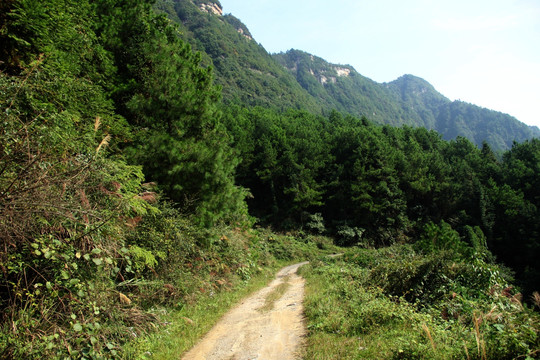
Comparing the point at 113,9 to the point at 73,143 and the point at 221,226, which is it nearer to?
the point at 73,143

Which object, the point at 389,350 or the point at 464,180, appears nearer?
the point at 389,350

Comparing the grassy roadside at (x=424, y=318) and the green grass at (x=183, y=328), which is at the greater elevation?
the grassy roadside at (x=424, y=318)

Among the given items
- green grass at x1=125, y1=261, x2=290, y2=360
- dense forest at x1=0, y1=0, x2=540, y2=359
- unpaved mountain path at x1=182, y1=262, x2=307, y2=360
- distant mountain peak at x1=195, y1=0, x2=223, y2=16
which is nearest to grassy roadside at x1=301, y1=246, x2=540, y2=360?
dense forest at x1=0, y1=0, x2=540, y2=359

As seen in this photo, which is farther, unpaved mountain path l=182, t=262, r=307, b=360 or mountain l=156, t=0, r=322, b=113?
mountain l=156, t=0, r=322, b=113

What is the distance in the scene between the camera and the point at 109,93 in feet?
35.0

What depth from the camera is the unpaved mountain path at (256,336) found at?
5938 millimetres

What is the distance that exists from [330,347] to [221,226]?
30.7 feet

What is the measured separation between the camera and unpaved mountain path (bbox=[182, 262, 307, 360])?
19.5 feet

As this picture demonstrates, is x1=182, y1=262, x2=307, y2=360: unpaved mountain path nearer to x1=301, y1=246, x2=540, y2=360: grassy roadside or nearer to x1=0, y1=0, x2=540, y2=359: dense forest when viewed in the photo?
x1=301, y1=246, x2=540, y2=360: grassy roadside

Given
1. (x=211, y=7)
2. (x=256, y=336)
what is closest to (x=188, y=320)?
(x=256, y=336)

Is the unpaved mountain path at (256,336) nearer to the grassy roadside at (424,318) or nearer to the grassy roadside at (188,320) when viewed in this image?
the grassy roadside at (188,320)

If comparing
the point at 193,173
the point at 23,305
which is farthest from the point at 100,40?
the point at 23,305

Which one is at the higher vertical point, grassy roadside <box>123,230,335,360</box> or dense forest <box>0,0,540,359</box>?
dense forest <box>0,0,540,359</box>

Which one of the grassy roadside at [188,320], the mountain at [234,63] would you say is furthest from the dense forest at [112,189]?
the mountain at [234,63]
